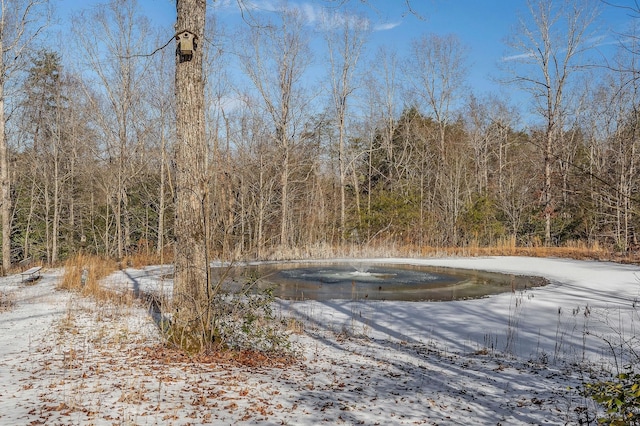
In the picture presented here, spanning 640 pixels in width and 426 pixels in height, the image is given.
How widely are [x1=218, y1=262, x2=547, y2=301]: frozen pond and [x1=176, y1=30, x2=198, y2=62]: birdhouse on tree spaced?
372 centimetres

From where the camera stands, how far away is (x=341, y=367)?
177 inches

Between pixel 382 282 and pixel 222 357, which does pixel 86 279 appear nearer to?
pixel 222 357

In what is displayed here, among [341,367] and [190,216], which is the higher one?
[190,216]

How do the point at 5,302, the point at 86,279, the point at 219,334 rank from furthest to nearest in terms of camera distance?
1. the point at 86,279
2. the point at 5,302
3. the point at 219,334

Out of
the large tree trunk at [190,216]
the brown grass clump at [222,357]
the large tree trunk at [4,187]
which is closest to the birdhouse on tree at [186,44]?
the large tree trunk at [190,216]

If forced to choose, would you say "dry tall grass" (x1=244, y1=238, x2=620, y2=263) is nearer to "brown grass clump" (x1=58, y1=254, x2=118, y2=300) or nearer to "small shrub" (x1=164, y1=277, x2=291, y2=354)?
"brown grass clump" (x1=58, y1=254, x2=118, y2=300)

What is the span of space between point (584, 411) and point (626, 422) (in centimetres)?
172

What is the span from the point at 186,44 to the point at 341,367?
11.9 feet

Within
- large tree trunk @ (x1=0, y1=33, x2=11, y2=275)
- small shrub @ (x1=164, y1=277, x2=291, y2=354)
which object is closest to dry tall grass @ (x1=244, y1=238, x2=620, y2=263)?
large tree trunk @ (x1=0, y1=33, x2=11, y2=275)

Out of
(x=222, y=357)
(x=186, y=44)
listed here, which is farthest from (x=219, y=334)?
(x=186, y=44)

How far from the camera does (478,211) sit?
63.4ft

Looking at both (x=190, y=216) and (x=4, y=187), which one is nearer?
(x=190, y=216)

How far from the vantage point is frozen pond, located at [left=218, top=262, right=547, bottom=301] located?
28.9 feet

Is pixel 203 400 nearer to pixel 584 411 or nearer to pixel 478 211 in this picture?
pixel 584 411
